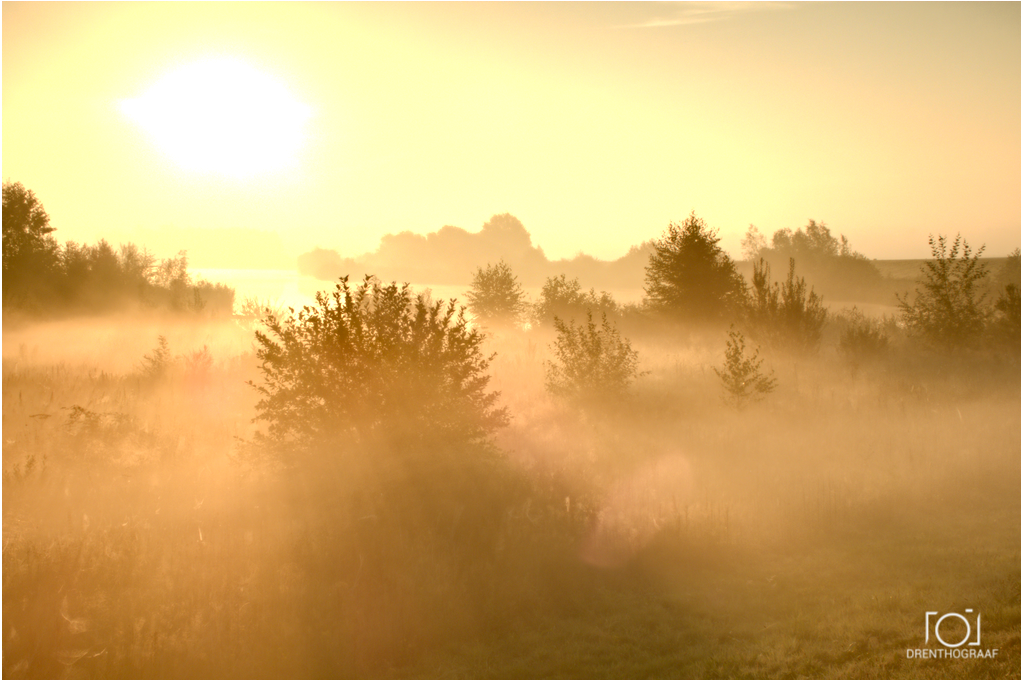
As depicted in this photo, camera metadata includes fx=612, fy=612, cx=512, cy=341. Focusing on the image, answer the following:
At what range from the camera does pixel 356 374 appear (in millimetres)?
10773

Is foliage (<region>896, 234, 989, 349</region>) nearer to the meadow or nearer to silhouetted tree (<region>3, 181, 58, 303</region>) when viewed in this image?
the meadow

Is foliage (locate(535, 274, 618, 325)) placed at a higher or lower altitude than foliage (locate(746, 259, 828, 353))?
higher

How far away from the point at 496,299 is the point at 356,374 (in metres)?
27.7

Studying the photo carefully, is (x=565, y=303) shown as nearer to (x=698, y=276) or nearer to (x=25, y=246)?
(x=698, y=276)

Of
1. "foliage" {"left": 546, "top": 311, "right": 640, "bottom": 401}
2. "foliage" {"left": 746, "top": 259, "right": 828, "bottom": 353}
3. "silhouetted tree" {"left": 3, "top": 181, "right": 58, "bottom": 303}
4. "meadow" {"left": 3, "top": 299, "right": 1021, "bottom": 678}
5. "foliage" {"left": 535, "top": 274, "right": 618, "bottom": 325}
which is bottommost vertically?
"meadow" {"left": 3, "top": 299, "right": 1021, "bottom": 678}

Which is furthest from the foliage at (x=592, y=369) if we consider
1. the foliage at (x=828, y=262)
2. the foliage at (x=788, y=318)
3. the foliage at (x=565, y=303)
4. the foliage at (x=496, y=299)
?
the foliage at (x=828, y=262)

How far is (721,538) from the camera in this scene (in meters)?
10.6

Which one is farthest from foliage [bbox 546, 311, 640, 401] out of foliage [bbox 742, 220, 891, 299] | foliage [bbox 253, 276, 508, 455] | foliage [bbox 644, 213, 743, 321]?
foliage [bbox 742, 220, 891, 299]

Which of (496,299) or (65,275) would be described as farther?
(65,275)

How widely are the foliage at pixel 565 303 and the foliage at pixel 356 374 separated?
80.7 ft

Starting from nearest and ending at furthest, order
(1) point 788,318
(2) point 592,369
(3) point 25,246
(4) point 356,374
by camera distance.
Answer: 1. (4) point 356,374
2. (2) point 592,369
3. (1) point 788,318
4. (3) point 25,246

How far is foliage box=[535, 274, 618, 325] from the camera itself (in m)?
36.1

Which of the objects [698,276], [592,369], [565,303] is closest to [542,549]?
[592,369]

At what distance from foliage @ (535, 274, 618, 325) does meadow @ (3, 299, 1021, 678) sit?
754 inches
